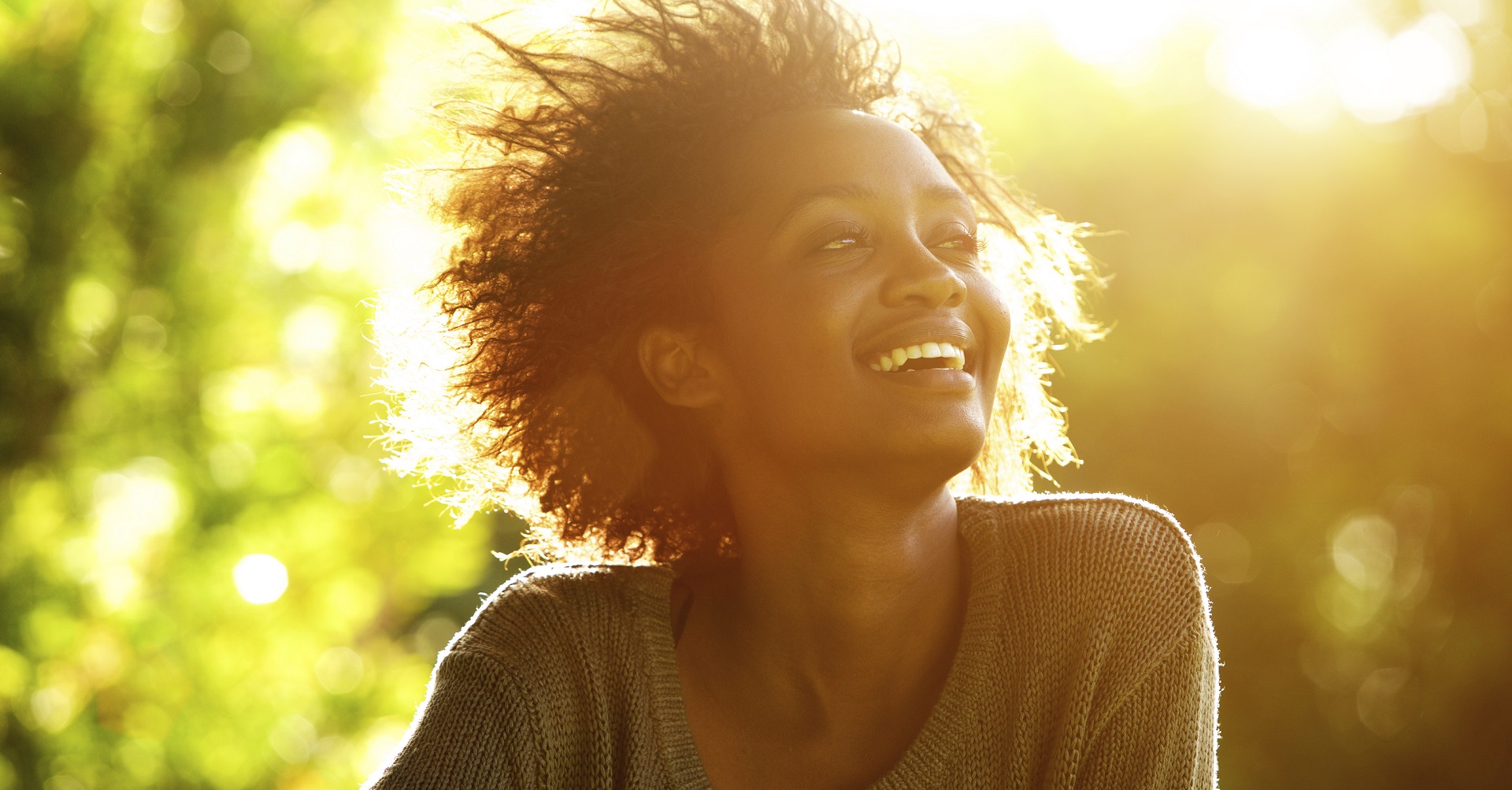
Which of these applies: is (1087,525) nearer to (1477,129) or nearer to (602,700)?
(602,700)

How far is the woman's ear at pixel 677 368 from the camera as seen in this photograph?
98.6 inches

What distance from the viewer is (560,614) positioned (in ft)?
8.05

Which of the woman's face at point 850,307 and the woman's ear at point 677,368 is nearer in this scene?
the woman's face at point 850,307

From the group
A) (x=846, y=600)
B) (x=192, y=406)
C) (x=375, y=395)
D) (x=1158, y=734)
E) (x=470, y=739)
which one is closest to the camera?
(x=1158, y=734)

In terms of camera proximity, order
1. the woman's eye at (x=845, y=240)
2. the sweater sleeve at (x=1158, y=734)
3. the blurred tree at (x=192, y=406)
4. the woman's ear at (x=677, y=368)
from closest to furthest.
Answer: the sweater sleeve at (x=1158, y=734)
the woman's eye at (x=845, y=240)
the woman's ear at (x=677, y=368)
the blurred tree at (x=192, y=406)

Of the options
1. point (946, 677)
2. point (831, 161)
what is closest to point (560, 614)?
point (946, 677)

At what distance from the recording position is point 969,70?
143 inches

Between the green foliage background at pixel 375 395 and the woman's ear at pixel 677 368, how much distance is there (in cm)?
64

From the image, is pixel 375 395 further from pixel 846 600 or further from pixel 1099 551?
pixel 1099 551

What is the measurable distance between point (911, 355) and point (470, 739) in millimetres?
966

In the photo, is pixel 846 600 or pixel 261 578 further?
pixel 261 578

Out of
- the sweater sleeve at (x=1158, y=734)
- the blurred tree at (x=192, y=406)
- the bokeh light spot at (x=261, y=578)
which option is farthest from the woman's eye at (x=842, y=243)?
the bokeh light spot at (x=261, y=578)

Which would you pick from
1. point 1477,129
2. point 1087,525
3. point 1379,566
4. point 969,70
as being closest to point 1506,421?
point 1379,566

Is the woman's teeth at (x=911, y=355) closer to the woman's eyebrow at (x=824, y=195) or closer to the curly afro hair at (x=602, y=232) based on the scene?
the woman's eyebrow at (x=824, y=195)
